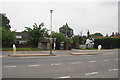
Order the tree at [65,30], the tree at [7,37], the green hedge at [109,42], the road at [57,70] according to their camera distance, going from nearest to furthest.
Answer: the road at [57,70] < the tree at [7,37] < the green hedge at [109,42] < the tree at [65,30]

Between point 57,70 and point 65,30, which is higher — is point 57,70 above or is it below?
below

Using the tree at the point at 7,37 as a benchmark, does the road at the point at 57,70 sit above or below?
below

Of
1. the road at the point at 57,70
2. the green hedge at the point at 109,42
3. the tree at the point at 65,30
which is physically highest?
the tree at the point at 65,30

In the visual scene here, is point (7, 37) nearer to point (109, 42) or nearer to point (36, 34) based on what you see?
point (36, 34)

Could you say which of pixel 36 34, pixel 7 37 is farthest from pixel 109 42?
pixel 7 37

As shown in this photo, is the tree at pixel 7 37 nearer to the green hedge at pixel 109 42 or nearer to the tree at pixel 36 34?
the tree at pixel 36 34

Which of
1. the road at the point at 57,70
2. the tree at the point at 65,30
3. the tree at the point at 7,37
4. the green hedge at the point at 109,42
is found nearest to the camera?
Answer: the road at the point at 57,70

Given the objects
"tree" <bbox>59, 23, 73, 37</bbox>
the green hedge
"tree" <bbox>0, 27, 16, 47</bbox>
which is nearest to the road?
"tree" <bbox>0, 27, 16, 47</bbox>

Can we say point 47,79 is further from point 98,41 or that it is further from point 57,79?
point 98,41

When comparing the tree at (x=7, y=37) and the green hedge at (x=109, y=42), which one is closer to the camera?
the tree at (x=7, y=37)

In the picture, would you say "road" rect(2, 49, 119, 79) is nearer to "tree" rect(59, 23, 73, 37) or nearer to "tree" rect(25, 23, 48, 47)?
"tree" rect(25, 23, 48, 47)

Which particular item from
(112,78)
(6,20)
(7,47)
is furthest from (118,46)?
(112,78)

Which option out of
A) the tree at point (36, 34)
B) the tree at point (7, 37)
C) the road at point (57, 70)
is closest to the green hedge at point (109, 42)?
the tree at point (36, 34)

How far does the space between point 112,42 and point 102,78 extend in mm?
41515
